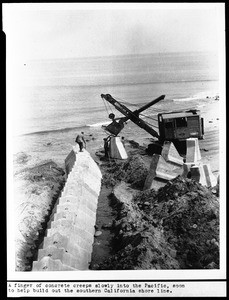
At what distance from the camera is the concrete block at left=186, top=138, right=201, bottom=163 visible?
9359 millimetres

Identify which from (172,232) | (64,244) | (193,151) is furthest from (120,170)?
(64,244)

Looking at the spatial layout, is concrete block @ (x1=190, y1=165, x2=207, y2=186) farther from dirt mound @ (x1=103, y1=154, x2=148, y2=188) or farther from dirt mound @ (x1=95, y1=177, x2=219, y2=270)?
dirt mound @ (x1=103, y1=154, x2=148, y2=188)

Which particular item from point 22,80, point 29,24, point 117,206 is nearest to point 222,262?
point 117,206

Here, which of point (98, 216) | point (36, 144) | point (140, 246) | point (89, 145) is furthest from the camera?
point (89, 145)

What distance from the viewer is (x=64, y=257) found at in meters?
7.50

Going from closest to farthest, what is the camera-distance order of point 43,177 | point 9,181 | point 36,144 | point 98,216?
point 9,181, point 98,216, point 36,144, point 43,177

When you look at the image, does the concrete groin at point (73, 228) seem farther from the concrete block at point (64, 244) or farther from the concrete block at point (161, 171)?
the concrete block at point (161, 171)

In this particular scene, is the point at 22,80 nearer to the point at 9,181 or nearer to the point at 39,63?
the point at 39,63

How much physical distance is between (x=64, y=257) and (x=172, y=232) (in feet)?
7.01

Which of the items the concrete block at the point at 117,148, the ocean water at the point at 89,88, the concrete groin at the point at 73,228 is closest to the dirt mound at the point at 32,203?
the concrete groin at the point at 73,228

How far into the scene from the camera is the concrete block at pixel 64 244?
752cm

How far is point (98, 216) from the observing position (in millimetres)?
9219

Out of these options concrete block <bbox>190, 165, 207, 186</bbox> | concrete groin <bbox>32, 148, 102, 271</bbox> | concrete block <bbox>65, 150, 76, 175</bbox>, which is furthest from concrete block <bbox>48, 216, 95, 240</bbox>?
concrete block <bbox>65, 150, 76, 175</bbox>
